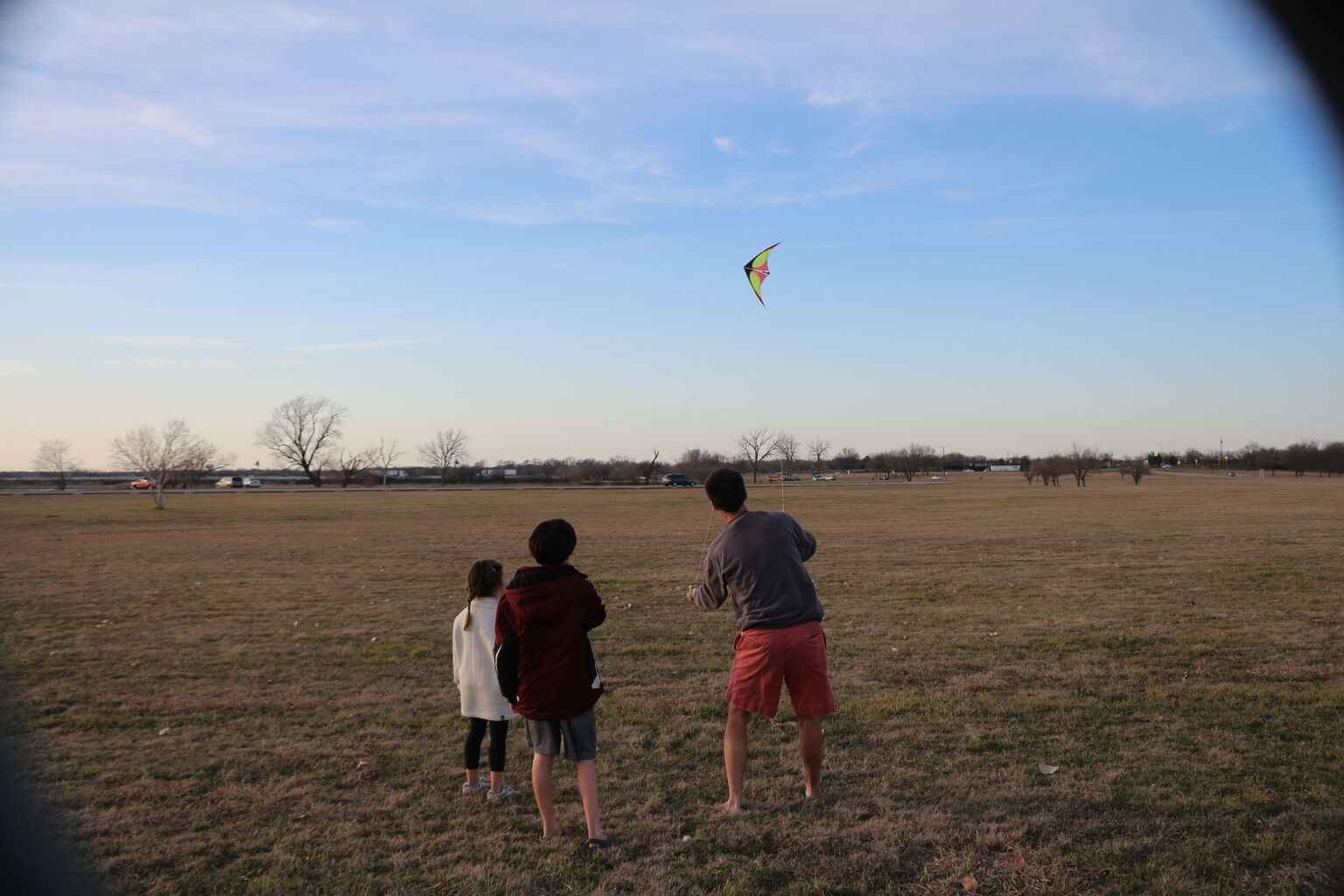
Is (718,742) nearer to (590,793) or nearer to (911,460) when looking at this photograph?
→ (590,793)

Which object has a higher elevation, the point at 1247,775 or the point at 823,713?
the point at 823,713

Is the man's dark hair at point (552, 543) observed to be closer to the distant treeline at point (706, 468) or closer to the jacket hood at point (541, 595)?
the jacket hood at point (541, 595)

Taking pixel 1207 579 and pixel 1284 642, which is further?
pixel 1207 579

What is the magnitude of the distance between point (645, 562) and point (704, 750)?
12016mm

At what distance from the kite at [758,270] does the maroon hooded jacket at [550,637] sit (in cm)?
413

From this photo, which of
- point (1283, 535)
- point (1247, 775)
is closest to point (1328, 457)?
point (1283, 535)

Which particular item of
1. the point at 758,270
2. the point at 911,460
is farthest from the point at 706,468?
the point at 758,270

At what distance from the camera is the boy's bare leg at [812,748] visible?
4.96 metres

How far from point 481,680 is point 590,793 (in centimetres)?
112

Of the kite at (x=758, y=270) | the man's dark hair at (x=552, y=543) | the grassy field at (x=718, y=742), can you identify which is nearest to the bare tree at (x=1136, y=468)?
the grassy field at (x=718, y=742)

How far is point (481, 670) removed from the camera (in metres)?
5.38

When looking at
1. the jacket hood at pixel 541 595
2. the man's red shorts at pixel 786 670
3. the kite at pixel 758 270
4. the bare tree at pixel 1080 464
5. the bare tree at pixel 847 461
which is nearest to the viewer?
the jacket hood at pixel 541 595

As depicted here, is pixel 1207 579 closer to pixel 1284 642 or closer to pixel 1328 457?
pixel 1284 642

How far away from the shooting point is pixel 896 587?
1399 centimetres
